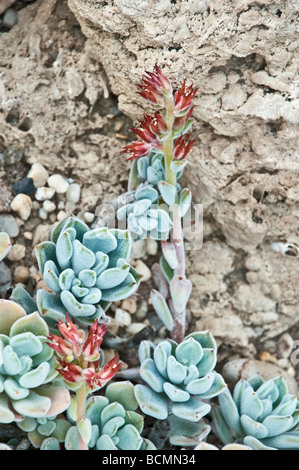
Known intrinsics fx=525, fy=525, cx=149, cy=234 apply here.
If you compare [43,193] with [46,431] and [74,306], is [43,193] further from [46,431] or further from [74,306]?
[46,431]

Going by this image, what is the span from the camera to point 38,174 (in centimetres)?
254

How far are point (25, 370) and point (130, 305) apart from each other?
2.57 feet

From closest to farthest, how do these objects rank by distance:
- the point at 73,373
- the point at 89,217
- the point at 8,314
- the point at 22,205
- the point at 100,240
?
1. the point at 73,373
2. the point at 8,314
3. the point at 100,240
4. the point at 22,205
5. the point at 89,217

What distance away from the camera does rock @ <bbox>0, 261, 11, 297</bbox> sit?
2.38 m

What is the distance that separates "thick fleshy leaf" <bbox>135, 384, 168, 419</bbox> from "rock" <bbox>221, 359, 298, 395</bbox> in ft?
Result: 1.49

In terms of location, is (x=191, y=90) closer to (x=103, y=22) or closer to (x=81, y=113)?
(x=103, y=22)

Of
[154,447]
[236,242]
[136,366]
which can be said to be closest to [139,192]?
[236,242]

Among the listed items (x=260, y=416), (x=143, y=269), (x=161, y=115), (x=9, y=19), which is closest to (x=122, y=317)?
(x=143, y=269)

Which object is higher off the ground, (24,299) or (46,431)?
(24,299)

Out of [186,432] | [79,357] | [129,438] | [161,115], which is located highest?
[161,115]

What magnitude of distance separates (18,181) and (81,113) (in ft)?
1.49

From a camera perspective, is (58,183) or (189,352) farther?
(58,183)

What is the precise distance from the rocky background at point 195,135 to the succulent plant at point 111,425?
1.64 feet

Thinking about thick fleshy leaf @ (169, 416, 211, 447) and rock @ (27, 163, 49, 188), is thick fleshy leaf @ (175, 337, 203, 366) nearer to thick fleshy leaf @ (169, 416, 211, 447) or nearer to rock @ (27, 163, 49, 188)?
thick fleshy leaf @ (169, 416, 211, 447)
